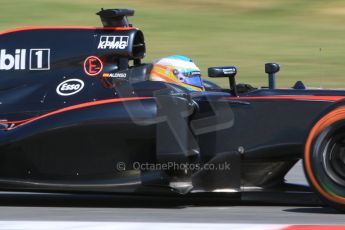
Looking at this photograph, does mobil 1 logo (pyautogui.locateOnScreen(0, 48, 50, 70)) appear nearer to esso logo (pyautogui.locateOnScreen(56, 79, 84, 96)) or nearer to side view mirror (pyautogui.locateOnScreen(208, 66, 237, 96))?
esso logo (pyautogui.locateOnScreen(56, 79, 84, 96))

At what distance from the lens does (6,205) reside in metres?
6.43

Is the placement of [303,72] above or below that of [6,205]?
below

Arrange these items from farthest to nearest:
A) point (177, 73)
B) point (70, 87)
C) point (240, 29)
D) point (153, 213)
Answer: point (240, 29)
point (177, 73)
point (70, 87)
point (153, 213)

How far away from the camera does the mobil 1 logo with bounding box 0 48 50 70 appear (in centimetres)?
675

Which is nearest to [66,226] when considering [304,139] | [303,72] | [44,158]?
[44,158]

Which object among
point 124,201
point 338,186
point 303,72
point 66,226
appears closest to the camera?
point 66,226

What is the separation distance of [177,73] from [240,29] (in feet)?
52.0

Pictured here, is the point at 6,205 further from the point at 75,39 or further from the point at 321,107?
the point at 321,107

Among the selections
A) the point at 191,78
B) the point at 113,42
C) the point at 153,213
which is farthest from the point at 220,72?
the point at 153,213

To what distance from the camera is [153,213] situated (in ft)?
19.4

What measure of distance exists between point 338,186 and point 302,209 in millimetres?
410

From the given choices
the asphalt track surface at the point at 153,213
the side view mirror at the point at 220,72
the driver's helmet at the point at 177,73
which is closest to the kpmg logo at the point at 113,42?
the driver's helmet at the point at 177,73

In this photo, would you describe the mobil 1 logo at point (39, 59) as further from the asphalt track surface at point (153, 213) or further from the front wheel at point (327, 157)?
the front wheel at point (327, 157)

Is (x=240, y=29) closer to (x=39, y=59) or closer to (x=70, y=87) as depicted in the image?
(x=39, y=59)
